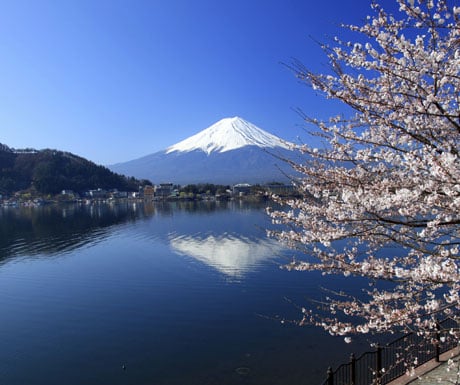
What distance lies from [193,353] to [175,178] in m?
121

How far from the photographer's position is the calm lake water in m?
6.30

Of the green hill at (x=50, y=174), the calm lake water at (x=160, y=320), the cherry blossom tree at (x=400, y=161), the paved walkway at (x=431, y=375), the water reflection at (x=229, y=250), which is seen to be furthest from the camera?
the green hill at (x=50, y=174)

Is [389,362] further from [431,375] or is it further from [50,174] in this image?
[50,174]

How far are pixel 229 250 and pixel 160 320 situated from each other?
348 inches

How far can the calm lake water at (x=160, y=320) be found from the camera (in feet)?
20.7

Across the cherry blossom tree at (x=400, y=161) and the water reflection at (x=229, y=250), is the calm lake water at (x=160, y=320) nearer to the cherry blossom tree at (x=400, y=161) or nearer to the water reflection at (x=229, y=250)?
the water reflection at (x=229, y=250)

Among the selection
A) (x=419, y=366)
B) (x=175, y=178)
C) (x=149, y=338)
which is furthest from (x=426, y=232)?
(x=175, y=178)

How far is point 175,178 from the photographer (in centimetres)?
12588

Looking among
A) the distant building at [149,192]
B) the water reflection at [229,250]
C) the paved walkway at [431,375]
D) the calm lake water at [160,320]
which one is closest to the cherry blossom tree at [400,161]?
the paved walkway at [431,375]

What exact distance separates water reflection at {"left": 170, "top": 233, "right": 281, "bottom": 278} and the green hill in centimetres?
5741

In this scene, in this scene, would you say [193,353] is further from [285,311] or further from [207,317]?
[285,311]

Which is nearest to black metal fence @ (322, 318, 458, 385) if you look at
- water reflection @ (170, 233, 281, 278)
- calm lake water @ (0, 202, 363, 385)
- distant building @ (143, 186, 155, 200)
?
calm lake water @ (0, 202, 363, 385)

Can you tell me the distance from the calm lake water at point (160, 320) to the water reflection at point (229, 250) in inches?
3.4

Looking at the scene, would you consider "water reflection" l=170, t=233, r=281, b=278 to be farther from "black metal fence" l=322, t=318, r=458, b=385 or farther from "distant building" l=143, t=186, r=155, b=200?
"distant building" l=143, t=186, r=155, b=200
